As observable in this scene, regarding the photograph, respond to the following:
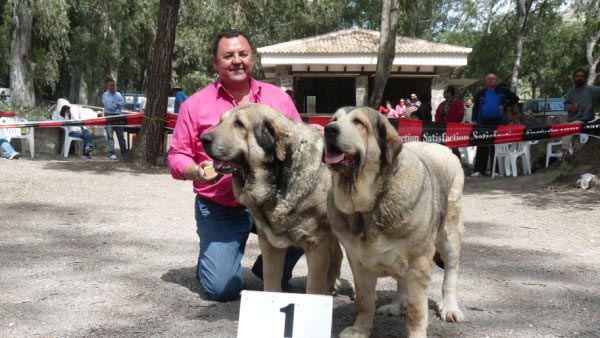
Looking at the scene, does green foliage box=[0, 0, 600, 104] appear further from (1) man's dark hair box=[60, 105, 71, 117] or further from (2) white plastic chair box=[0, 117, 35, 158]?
(2) white plastic chair box=[0, 117, 35, 158]

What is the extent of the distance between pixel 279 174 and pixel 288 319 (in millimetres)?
950

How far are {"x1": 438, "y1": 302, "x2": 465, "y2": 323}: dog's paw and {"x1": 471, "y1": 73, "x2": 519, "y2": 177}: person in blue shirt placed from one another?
10.0m

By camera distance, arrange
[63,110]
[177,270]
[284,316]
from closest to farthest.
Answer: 1. [284,316]
2. [177,270]
3. [63,110]

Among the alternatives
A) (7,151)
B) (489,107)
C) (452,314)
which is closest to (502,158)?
(489,107)

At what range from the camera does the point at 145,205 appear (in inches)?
367

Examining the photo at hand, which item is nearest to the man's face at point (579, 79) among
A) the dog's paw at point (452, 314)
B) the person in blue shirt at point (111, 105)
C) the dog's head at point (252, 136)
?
the dog's paw at point (452, 314)

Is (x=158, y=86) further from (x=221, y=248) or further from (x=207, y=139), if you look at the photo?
(x=207, y=139)

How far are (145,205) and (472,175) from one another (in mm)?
8298

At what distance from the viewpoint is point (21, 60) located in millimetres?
27094

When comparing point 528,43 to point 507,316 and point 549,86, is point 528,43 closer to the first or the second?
point 549,86

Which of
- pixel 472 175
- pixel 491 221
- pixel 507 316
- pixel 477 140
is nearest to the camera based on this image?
pixel 507 316

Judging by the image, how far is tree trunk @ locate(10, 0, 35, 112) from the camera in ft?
85.8

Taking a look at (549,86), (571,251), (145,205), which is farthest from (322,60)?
(549,86)

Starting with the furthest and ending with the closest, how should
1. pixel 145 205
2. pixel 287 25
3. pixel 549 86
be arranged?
pixel 549 86 → pixel 287 25 → pixel 145 205
